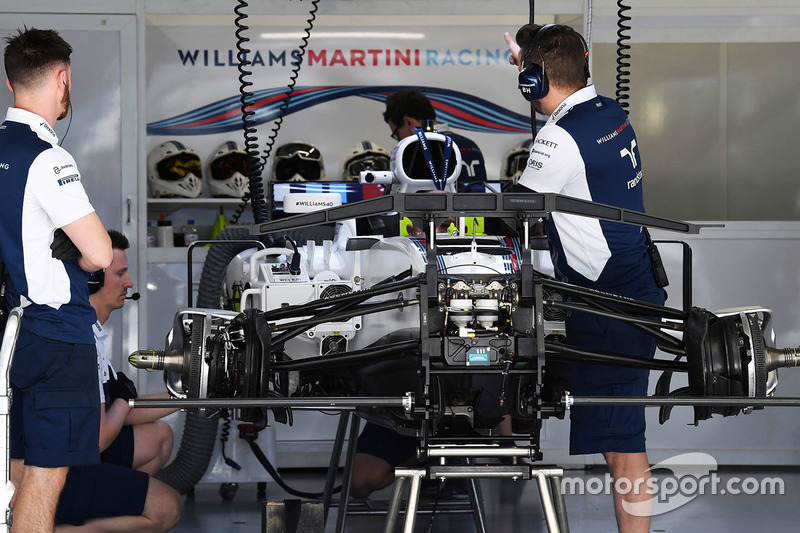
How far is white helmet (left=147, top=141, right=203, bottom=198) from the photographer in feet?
19.0

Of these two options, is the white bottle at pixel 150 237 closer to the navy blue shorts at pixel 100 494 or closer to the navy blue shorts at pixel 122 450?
the navy blue shorts at pixel 122 450

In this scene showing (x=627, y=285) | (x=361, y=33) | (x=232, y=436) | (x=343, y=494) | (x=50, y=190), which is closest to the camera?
(x=50, y=190)

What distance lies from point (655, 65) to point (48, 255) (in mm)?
4980

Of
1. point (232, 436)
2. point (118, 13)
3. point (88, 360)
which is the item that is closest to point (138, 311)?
point (232, 436)

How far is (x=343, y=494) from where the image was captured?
3.35 meters

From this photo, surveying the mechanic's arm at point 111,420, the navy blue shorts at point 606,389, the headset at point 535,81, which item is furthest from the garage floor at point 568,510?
the headset at point 535,81

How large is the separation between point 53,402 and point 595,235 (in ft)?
4.91

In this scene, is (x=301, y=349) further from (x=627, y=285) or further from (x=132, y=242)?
(x=132, y=242)

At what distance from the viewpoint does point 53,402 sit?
2.68 m

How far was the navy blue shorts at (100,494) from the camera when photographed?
3.20 meters

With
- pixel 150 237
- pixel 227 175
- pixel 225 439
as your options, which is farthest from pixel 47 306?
pixel 227 175

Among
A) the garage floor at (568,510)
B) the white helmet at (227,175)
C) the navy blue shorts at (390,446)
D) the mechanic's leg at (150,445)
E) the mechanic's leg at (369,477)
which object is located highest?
the white helmet at (227,175)

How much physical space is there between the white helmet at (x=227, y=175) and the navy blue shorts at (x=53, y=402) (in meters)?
3.29

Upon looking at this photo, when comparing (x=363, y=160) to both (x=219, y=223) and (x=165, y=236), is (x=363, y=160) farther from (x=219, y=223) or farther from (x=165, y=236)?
(x=165, y=236)
